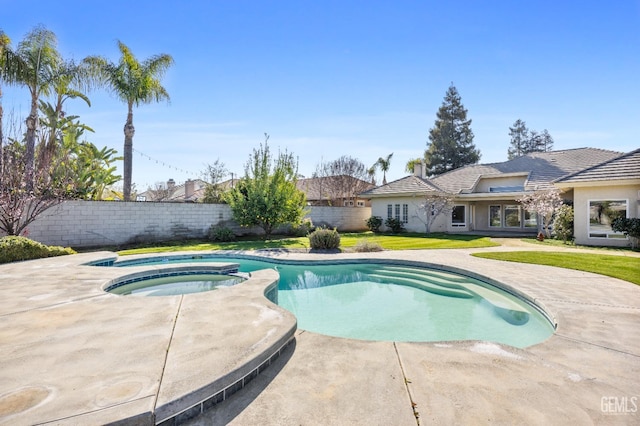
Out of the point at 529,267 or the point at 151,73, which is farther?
the point at 151,73

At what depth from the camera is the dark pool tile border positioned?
7.58 ft

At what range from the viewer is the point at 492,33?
36.6ft

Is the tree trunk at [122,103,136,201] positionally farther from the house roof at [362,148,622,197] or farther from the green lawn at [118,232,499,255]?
the house roof at [362,148,622,197]

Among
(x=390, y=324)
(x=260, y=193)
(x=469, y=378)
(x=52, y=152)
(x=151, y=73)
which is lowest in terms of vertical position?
(x=390, y=324)

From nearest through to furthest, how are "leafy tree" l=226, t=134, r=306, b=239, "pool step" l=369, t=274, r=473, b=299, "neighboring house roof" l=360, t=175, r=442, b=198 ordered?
"pool step" l=369, t=274, r=473, b=299 < "leafy tree" l=226, t=134, r=306, b=239 < "neighboring house roof" l=360, t=175, r=442, b=198

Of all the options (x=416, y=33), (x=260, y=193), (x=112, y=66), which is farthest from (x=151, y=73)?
(x=416, y=33)

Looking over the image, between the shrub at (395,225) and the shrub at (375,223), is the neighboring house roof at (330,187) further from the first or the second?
the shrub at (395,225)

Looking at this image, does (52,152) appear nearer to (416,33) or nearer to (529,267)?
(416,33)

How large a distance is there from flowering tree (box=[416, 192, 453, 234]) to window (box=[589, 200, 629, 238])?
26.0ft

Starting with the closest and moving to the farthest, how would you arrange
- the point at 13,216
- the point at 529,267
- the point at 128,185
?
the point at 529,267
the point at 13,216
the point at 128,185

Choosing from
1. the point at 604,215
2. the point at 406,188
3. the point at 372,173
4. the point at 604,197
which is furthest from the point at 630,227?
the point at 372,173

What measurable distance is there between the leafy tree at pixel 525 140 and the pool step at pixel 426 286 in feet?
171

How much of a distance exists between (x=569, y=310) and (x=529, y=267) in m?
4.41

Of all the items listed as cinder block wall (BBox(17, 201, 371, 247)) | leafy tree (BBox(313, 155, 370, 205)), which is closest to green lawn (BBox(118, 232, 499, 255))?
cinder block wall (BBox(17, 201, 371, 247))
